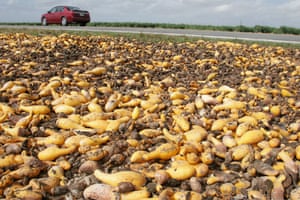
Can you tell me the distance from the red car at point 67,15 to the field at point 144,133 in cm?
1709

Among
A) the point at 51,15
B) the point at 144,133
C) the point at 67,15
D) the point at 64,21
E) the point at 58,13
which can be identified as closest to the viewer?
the point at 144,133

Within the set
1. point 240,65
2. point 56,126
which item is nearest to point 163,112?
point 56,126

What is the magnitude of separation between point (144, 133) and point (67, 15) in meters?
20.2

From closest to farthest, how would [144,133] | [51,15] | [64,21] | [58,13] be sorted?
[144,133]
[64,21]
[58,13]
[51,15]

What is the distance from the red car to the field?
17087 mm

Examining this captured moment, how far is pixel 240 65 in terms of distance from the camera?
620 centimetres

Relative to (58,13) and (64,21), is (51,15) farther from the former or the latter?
(64,21)

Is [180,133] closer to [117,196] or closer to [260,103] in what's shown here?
[117,196]

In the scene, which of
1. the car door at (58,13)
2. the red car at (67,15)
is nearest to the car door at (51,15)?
the red car at (67,15)

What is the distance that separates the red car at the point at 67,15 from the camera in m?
21.8

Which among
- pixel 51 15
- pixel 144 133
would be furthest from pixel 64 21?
pixel 144 133

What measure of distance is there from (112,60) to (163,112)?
8.67 feet

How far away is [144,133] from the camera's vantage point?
10.1 ft

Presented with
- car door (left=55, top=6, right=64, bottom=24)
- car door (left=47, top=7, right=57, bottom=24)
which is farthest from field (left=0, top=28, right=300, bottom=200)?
car door (left=47, top=7, right=57, bottom=24)
